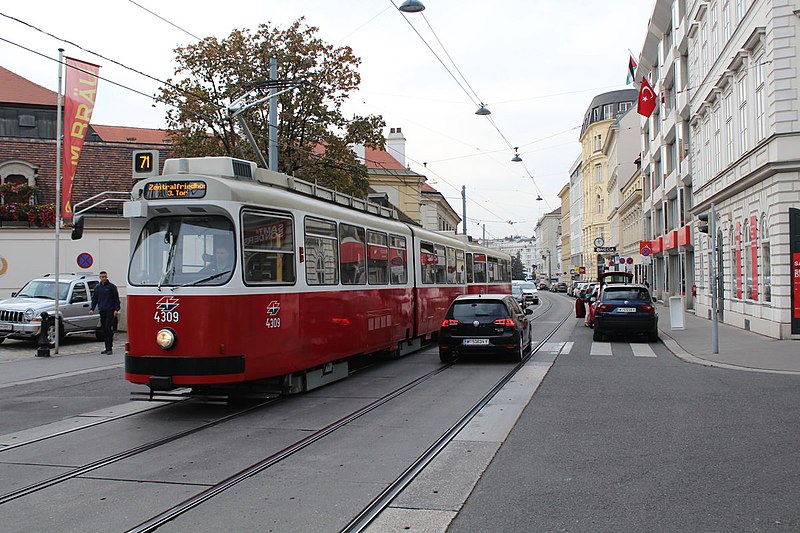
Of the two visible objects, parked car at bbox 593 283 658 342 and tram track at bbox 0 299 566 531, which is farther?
parked car at bbox 593 283 658 342

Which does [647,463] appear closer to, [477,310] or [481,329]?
[481,329]

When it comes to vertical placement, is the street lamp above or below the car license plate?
above

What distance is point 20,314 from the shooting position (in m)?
19.4

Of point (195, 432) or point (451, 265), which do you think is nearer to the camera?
point (195, 432)

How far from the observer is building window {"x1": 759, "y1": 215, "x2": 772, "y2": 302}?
20719mm

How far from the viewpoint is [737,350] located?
1759 centimetres

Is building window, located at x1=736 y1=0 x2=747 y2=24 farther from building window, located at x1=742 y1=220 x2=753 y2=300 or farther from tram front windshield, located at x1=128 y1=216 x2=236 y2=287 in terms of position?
tram front windshield, located at x1=128 y1=216 x2=236 y2=287

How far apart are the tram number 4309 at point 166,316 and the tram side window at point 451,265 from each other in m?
12.5

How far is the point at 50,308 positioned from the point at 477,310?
11.7 meters

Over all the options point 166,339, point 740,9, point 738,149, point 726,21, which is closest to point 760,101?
point 738,149

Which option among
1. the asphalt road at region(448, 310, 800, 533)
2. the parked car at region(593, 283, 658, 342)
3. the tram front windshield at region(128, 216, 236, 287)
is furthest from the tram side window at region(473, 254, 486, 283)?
the tram front windshield at region(128, 216, 236, 287)

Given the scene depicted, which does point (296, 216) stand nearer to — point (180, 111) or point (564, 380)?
point (564, 380)

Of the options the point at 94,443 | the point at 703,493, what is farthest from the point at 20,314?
the point at 703,493

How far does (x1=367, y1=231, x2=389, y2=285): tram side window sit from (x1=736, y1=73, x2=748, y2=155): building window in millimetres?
13487
